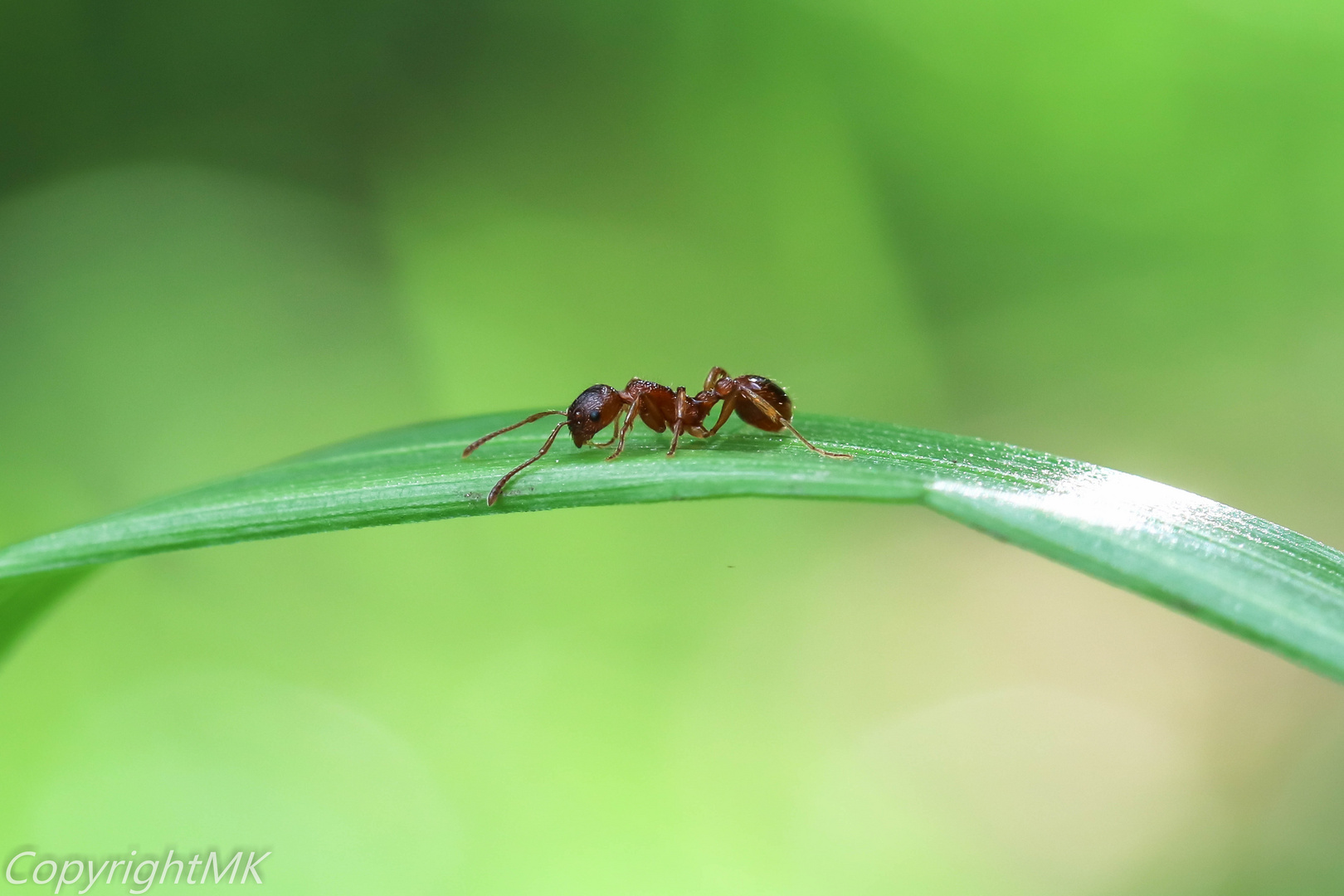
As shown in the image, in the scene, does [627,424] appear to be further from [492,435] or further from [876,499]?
[876,499]

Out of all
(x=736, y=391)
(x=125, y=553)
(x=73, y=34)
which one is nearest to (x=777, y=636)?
(x=736, y=391)

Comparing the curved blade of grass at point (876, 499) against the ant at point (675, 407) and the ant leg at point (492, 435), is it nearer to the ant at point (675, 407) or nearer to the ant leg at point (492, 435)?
the ant leg at point (492, 435)

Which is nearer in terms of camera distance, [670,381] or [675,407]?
[675,407]

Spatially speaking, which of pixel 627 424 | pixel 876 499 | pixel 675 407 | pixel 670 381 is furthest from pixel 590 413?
pixel 670 381

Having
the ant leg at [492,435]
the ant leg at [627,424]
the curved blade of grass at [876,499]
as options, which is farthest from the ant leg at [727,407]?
the curved blade of grass at [876,499]

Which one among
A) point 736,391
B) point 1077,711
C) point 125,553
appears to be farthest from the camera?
point 1077,711

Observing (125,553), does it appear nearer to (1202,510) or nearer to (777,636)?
(1202,510)

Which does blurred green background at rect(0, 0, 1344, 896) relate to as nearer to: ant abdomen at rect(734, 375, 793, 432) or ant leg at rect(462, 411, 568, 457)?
ant abdomen at rect(734, 375, 793, 432)
